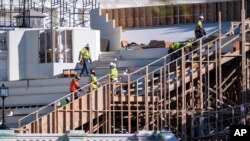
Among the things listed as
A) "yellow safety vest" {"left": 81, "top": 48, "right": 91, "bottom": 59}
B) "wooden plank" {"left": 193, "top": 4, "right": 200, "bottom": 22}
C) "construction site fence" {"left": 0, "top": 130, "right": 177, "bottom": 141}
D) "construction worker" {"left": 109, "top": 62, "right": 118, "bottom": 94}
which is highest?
"wooden plank" {"left": 193, "top": 4, "right": 200, "bottom": 22}

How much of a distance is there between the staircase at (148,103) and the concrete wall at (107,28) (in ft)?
26.6

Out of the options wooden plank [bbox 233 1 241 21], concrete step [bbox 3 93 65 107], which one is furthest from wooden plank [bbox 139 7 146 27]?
concrete step [bbox 3 93 65 107]

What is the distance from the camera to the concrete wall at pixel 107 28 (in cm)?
6706

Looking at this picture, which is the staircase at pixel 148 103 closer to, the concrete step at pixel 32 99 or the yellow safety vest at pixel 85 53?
the concrete step at pixel 32 99

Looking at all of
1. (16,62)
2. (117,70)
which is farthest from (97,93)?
(16,62)

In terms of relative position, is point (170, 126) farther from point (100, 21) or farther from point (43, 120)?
point (100, 21)

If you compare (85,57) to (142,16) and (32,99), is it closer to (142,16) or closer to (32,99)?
(32,99)

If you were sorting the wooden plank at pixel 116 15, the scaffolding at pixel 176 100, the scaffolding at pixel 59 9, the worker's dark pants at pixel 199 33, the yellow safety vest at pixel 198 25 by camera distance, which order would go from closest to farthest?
the scaffolding at pixel 176 100 → the worker's dark pants at pixel 199 33 → the yellow safety vest at pixel 198 25 → the wooden plank at pixel 116 15 → the scaffolding at pixel 59 9

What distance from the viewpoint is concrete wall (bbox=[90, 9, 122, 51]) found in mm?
67062

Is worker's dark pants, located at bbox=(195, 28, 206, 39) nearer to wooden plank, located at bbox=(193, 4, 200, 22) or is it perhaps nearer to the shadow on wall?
wooden plank, located at bbox=(193, 4, 200, 22)

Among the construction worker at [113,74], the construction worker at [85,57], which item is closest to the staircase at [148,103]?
the construction worker at [113,74]

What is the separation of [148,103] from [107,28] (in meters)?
11.2

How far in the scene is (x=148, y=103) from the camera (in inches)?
2244

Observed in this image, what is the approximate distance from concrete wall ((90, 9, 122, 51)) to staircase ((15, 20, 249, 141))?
8101 millimetres
